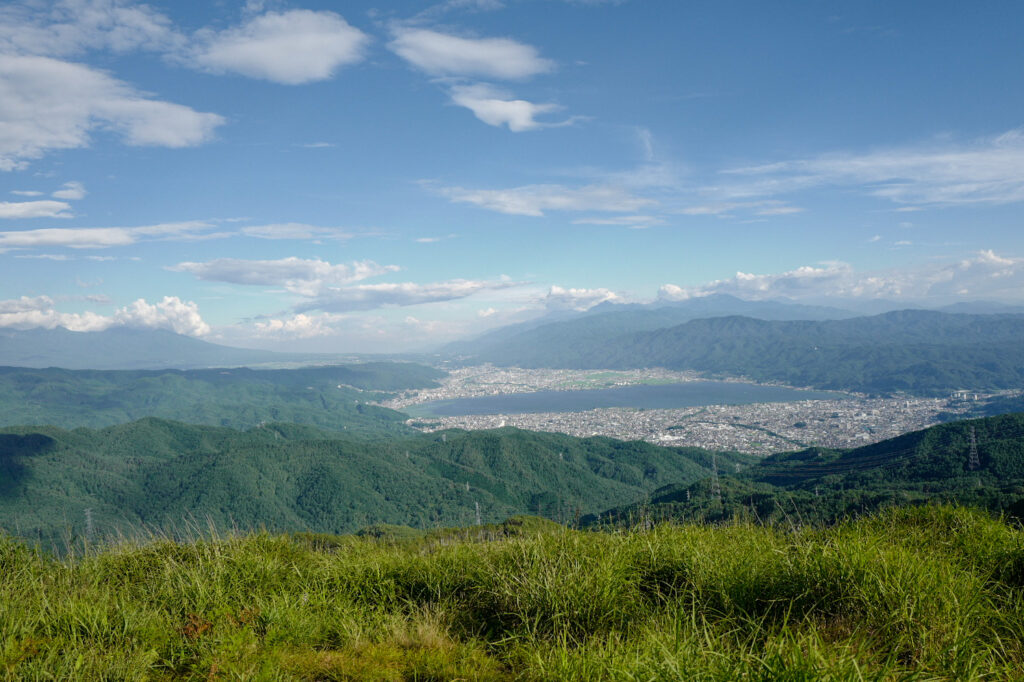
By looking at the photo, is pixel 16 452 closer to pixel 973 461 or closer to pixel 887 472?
pixel 887 472

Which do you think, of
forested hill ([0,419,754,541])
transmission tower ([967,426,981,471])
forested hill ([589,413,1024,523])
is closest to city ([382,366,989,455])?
forested hill ([0,419,754,541])

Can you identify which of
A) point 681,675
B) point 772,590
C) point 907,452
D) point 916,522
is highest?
point 681,675

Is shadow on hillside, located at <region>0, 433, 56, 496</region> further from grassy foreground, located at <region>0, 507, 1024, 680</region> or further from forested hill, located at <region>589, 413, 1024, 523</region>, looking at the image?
grassy foreground, located at <region>0, 507, 1024, 680</region>

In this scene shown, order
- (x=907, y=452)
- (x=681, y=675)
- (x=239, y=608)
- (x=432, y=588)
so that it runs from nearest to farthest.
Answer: (x=681, y=675), (x=239, y=608), (x=432, y=588), (x=907, y=452)

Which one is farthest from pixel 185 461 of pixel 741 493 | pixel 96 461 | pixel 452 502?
pixel 741 493

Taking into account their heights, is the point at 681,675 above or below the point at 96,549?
above

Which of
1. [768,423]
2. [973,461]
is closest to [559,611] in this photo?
[973,461]

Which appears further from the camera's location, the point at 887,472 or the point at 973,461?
the point at 887,472

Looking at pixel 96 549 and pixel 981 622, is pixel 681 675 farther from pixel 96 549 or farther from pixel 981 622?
pixel 96 549
